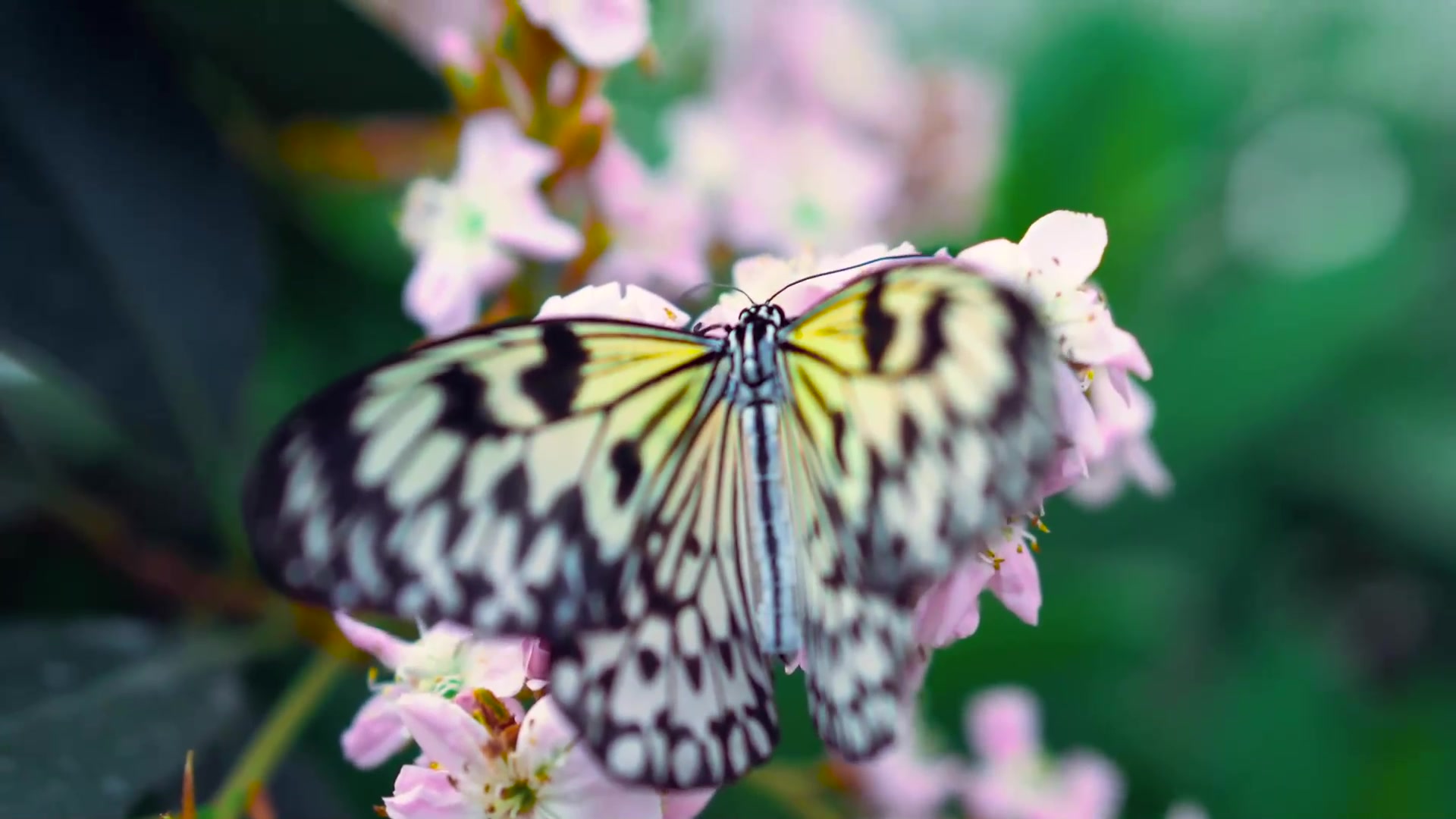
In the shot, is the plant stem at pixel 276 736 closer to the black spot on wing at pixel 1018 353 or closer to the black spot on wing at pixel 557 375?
the black spot on wing at pixel 557 375

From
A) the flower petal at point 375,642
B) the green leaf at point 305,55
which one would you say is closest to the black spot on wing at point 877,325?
the flower petal at point 375,642

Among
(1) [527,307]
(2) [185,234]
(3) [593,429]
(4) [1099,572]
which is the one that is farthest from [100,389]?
(4) [1099,572]

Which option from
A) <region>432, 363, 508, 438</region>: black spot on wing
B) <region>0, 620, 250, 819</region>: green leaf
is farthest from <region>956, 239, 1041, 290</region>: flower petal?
<region>0, 620, 250, 819</region>: green leaf

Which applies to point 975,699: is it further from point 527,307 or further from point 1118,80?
point 1118,80

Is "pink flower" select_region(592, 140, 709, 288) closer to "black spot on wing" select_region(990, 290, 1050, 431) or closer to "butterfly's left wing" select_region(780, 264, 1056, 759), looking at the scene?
"butterfly's left wing" select_region(780, 264, 1056, 759)

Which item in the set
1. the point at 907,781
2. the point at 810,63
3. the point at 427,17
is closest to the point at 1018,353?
the point at 907,781

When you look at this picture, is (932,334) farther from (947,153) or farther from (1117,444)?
(947,153)
